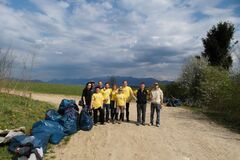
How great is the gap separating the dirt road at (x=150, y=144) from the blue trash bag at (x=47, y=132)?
0.39m

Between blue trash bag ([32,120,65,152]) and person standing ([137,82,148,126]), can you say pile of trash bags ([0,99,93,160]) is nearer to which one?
blue trash bag ([32,120,65,152])

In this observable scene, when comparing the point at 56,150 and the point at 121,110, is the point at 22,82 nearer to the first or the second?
the point at 121,110

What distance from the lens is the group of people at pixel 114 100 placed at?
592 inches

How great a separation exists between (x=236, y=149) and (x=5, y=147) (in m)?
6.98

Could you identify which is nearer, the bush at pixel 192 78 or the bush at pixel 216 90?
the bush at pixel 216 90

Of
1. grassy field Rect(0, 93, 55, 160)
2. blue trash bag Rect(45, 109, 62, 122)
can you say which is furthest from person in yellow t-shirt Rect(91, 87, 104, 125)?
grassy field Rect(0, 93, 55, 160)

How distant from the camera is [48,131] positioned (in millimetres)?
11250

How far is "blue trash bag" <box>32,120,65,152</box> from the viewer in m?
10.7

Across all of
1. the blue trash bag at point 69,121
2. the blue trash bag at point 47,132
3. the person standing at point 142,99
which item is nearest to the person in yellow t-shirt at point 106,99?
the person standing at point 142,99

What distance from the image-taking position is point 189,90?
31094 millimetres

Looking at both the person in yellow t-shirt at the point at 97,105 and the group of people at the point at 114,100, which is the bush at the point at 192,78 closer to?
the group of people at the point at 114,100

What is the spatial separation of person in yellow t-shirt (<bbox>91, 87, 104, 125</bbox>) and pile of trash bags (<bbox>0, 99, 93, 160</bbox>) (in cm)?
89

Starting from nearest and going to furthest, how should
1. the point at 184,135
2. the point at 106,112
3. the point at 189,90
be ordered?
1. the point at 184,135
2. the point at 106,112
3. the point at 189,90

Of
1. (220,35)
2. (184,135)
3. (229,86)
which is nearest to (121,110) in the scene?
(184,135)
